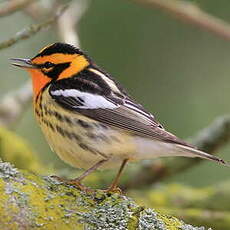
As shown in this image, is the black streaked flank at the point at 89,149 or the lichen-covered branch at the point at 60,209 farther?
the black streaked flank at the point at 89,149

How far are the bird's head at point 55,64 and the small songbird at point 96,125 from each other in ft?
0.06

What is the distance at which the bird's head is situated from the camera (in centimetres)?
424

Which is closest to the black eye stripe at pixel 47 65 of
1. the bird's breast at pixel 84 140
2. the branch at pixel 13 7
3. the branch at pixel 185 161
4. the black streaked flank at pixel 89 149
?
the bird's breast at pixel 84 140

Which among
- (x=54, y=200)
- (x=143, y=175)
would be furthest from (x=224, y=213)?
(x=54, y=200)

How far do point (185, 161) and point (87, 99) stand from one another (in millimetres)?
1814

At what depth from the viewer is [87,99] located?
155 inches

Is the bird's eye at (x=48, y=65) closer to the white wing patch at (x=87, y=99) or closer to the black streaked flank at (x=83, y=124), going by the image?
the white wing patch at (x=87, y=99)

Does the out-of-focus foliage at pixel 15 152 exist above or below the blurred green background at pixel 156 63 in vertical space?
below

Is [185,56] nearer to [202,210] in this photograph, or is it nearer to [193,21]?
[193,21]

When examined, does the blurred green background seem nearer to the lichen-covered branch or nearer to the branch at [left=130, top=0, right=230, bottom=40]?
the branch at [left=130, top=0, right=230, bottom=40]

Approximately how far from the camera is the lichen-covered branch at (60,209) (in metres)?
2.66

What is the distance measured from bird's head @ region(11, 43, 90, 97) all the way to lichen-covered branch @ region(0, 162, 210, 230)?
134cm

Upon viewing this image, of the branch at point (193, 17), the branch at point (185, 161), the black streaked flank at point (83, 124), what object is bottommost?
the black streaked flank at point (83, 124)

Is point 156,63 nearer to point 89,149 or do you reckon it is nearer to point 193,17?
point 193,17
